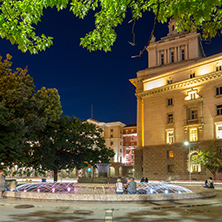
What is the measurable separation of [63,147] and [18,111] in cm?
845

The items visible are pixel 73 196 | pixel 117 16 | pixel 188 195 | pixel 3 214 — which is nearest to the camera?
pixel 117 16

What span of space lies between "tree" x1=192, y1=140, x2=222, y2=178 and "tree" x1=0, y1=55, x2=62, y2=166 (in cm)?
3117

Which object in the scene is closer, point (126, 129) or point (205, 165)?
point (205, 165)

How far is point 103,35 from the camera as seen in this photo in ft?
31.0

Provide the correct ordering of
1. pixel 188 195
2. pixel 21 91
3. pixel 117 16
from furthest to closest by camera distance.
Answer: pixel 21 91 → pixel 188 195 → pixel 117 16

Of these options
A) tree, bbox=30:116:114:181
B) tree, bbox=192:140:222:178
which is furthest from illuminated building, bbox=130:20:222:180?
tree, bbox=30:116:114:181

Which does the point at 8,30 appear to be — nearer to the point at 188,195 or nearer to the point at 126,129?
the point at 188,195

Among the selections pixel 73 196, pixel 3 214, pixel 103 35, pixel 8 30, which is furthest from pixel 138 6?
pixel 73 196

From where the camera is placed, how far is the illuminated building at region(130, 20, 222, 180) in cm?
5222

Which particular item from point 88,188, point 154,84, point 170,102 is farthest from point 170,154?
point 88,188

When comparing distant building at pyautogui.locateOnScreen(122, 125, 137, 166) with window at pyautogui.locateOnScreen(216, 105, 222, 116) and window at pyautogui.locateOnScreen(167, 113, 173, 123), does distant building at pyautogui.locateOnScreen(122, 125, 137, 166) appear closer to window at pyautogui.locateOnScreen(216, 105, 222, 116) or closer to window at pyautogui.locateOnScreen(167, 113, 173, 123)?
window at pyautogui.locateOnScreen(167, 113, 173, 123)

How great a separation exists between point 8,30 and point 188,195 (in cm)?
1458

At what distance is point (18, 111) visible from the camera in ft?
82.5

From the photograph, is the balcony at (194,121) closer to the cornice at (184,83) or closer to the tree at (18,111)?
the cornice at (184,83)
